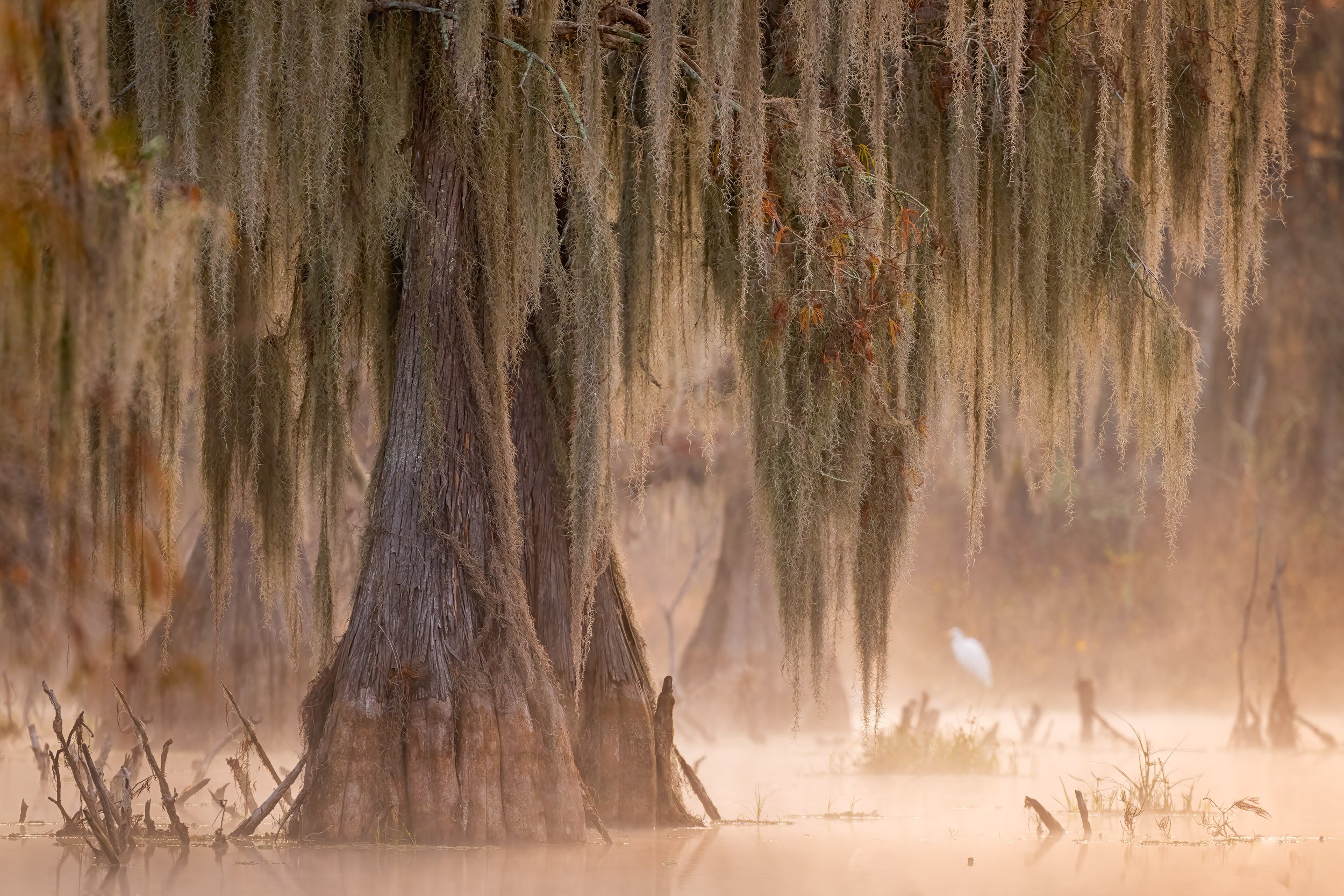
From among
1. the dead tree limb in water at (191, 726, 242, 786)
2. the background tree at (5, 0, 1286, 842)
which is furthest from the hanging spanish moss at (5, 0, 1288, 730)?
the dead tree limb in water at (191, 726, 242, 786)

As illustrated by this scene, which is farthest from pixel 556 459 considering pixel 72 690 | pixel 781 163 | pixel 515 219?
pixel 72 690

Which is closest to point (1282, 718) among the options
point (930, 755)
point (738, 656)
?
point (930, 755)

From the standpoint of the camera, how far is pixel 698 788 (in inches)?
A: 275

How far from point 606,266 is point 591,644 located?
1.82 metres

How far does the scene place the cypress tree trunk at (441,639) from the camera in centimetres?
562

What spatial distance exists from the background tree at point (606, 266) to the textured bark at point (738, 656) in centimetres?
920

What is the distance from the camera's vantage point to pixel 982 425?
6.84 meters

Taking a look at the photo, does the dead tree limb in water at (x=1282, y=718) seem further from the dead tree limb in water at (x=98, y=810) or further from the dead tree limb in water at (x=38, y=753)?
the dead tree limb in water at (x=98, y=810)

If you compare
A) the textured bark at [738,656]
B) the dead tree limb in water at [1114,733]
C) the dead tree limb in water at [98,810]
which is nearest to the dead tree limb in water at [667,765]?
the dead tree limb in water at [98,810]

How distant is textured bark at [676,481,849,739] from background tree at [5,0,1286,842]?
920 centimetres

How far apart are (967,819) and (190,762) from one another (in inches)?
232

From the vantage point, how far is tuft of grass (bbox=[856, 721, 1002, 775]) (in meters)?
10.8

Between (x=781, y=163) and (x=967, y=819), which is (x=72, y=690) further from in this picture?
(x=967, y=819)

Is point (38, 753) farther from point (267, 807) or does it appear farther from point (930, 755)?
point (930, 755)
